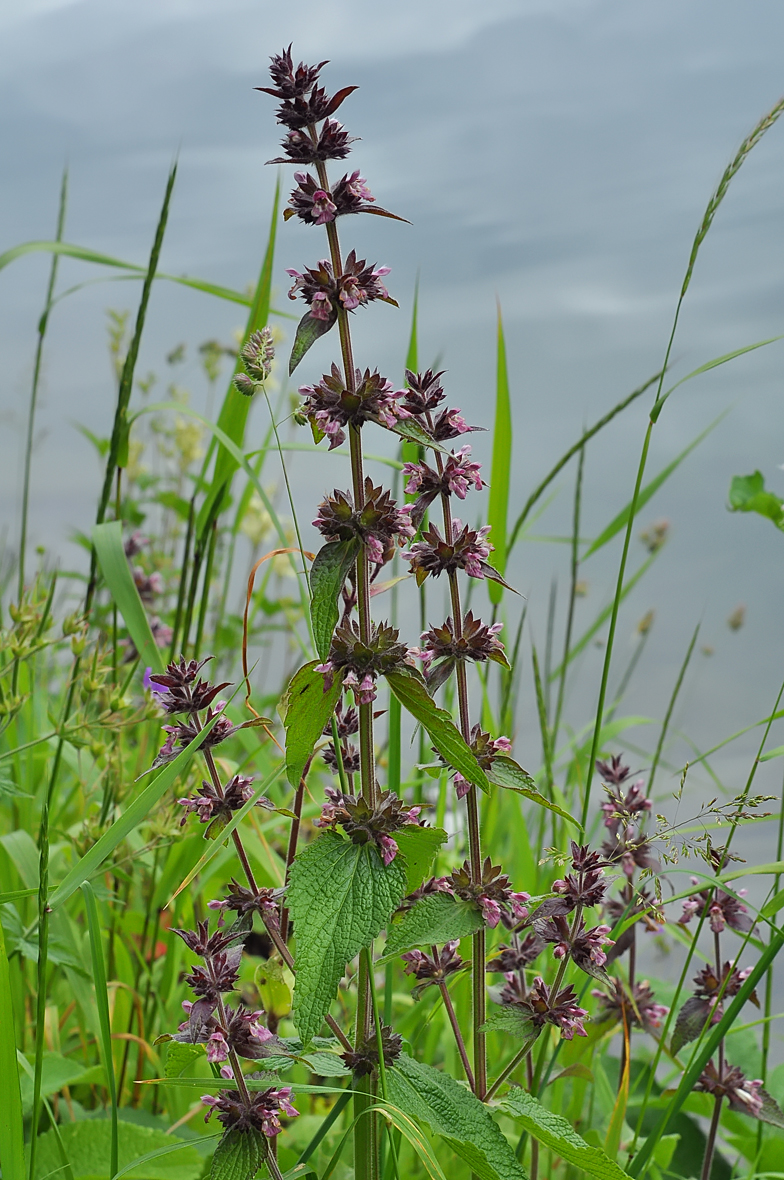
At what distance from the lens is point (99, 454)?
329 centimetres

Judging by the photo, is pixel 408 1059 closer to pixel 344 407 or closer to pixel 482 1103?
pixel 482 1103

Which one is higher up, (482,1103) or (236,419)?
(236,419)

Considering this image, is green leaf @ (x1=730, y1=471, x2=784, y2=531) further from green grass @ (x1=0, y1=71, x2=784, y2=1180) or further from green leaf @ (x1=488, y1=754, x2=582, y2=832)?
Result: green leaf @ (x1=488, y1=754, x2=582, y2=832)

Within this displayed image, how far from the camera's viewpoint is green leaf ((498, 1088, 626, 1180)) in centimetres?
106

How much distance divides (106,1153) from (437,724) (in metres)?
1.07

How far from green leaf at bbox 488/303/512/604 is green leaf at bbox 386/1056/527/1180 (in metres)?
0.82

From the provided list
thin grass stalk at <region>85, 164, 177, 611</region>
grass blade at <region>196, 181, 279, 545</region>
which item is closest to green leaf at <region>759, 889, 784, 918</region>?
grass blade at <region>196, 181, 279, 545</region>

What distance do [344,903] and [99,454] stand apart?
2592 millimetres

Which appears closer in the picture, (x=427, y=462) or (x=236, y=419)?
(x=427, y=462)

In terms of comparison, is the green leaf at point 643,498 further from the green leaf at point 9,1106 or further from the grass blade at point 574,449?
the green leaf at point 9,1106

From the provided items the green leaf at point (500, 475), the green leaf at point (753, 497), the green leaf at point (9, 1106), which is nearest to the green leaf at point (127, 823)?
the green leaf at point (9, 1106)

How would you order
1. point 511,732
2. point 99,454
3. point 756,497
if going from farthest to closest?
point 99,454, point 511,732, point 756,497

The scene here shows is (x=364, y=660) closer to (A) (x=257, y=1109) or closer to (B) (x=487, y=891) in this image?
(B) (x=487, y=891)

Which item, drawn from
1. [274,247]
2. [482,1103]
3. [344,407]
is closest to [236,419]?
[274,247]
